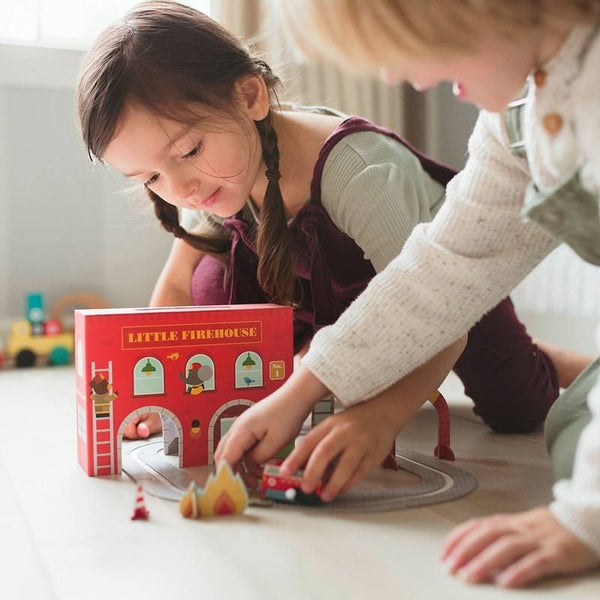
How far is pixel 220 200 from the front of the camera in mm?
1095

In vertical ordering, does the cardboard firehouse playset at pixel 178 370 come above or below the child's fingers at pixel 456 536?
above

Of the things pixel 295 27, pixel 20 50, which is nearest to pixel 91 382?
pixel 295 27

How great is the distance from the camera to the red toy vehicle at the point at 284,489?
0.78m

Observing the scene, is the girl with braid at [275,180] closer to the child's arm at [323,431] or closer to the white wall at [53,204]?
the child's arm at [323,431]

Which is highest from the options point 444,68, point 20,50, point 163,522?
point 20,50

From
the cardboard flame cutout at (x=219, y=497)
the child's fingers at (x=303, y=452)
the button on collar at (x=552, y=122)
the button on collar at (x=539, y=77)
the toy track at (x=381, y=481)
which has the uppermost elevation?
the button on collar at (x=539, y=77)

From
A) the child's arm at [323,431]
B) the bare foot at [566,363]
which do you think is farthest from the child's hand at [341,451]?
the bare foot at [566,363]

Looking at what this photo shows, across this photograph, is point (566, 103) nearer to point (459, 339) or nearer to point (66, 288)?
point (459, 339)

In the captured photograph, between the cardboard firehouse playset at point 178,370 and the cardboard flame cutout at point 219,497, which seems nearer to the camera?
the cardboard flame cutout at point 219,497

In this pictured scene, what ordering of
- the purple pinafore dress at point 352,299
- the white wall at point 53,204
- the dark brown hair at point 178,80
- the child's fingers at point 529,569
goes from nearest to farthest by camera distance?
the child's fingers at point 529,569 → the dark brown hair at point 178,80 → the purple pinafore dress at point 352,299 → the white wall at point 53,204

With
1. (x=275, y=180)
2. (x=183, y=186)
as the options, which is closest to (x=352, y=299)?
(x=275, y=180)

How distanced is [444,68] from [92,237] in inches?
58.9

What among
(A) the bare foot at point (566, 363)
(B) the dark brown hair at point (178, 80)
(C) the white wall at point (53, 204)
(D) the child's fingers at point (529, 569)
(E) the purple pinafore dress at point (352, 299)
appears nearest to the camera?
(D) the child's fingers at point (529, 569)

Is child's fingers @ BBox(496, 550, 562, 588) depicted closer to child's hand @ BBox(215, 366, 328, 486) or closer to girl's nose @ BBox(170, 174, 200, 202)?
child's hand @ BBox(215, 366, 328, 486)
